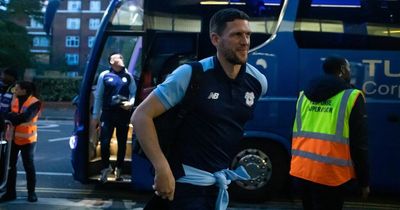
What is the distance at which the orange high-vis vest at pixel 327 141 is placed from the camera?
160 inches

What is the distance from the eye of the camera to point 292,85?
22.0ft

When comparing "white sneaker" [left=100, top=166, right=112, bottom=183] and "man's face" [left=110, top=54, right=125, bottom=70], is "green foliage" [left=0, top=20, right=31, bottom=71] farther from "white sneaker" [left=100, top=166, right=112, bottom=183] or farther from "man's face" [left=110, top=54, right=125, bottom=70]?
"white sneaker" [left=100, top=166, right=112, bottom=183]

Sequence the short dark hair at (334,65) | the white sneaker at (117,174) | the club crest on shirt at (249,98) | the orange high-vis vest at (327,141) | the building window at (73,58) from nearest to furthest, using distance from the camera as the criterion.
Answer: the club crest on shirt at (249,98) → the orange high-vis vest at (327,141) → the short dark hair at (334,65) → the white sneaker at (117,174) → the building window at (73,58)

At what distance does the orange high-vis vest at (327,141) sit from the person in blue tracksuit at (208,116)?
1.39 meters

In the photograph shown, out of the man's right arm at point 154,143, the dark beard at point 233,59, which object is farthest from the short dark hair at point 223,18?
→ the man's right arm at point 154,143

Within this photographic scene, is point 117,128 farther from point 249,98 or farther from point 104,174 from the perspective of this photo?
point 249,98

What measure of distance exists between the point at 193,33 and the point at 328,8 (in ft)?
5.71

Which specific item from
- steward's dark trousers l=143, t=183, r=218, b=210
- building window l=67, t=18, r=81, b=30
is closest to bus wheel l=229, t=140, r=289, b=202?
steward's dark trousers l=143, t=183, r=218, b=210

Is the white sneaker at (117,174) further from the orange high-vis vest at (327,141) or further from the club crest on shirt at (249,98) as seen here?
the club crest on shirt at (249,98)

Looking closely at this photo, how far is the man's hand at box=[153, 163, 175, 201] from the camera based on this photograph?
2643mm

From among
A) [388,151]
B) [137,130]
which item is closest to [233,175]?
[137,130]

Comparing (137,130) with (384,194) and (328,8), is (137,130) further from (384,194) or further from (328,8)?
(384,194)

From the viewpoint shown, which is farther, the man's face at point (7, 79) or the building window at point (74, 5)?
the building window at point (74, 5)

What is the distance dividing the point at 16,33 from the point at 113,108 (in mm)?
26065
